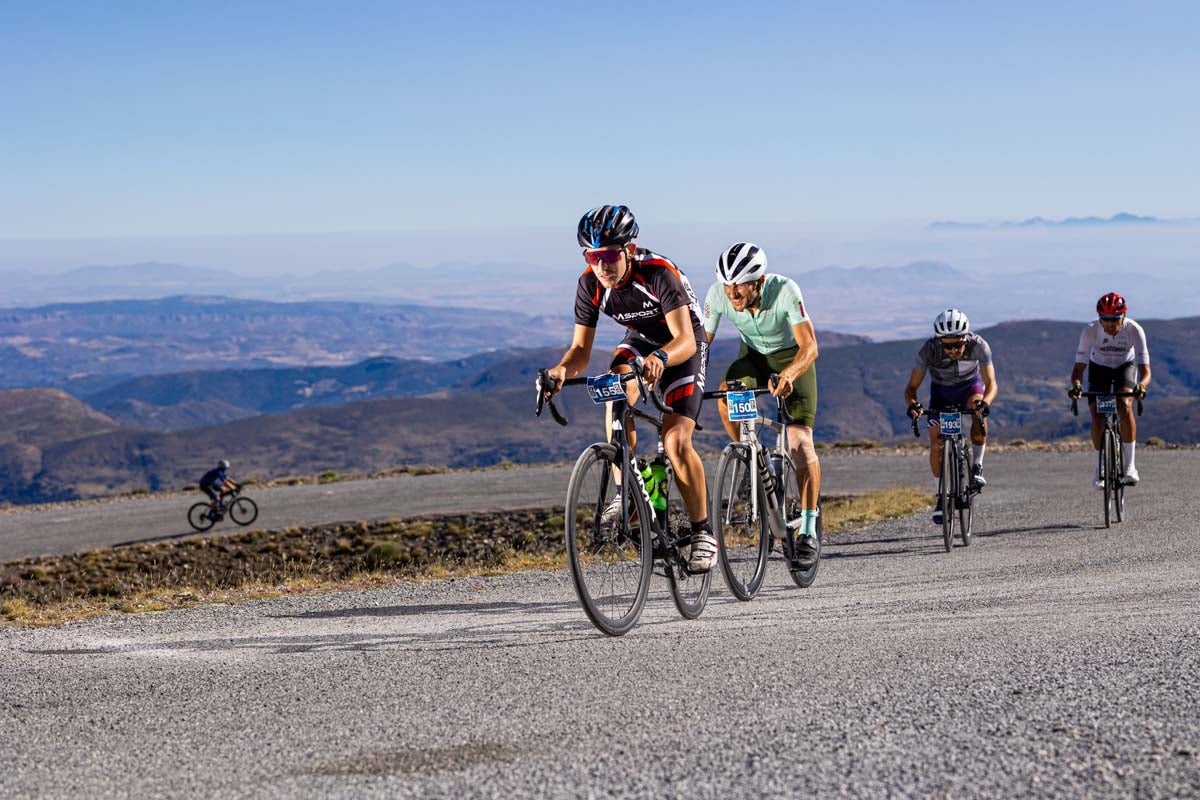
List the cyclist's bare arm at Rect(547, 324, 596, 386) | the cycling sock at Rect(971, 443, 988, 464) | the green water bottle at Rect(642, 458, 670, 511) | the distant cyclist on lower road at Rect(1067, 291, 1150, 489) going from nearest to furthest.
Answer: the green water bottle at Rect(642, 458, 670, 511), the cyclist's bare arm at Rect(547, 324, 596, 386), the cycling sock at Rect(971, 443, 988, 464), the distant cyclist on lower road at Rect(1067, 291, 1150, 489)

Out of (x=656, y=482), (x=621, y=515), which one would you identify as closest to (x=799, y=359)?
(x=656, y=482)

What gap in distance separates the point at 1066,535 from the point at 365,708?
1047 centimetres

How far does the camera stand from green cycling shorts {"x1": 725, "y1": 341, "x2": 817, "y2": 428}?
344 inches

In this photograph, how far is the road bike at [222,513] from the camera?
84.1 ft

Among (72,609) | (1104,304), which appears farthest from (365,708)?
(1104,304)

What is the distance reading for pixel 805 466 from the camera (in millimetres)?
8766

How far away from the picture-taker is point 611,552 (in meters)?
6.88

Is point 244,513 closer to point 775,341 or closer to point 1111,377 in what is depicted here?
point 1111,377

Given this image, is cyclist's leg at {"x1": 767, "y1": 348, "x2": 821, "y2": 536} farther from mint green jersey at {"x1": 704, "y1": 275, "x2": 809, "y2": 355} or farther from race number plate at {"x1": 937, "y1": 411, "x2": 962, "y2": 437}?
race number plate at {"x1": 937, "y1": 411, "x2": 962, "y2": 437}

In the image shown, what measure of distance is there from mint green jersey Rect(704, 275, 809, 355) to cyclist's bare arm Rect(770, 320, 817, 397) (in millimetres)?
73

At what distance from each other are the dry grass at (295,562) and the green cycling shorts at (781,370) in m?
4.04

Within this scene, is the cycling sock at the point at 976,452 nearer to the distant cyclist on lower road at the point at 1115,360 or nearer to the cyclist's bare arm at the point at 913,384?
the distant cyclist on lower road at the point at 1115,360

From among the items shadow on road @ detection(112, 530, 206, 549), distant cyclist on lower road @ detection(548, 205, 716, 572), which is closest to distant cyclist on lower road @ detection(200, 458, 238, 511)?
shadow on road @ detection(112, 530, 206, 549)

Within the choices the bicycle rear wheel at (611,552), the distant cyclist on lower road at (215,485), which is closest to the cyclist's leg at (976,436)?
the bicycle rear wheel at (611,552)
